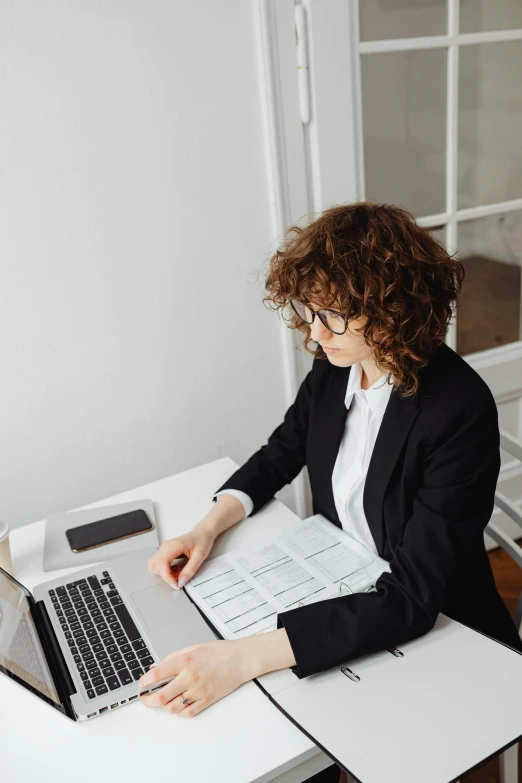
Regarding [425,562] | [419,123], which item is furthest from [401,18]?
[425,562]

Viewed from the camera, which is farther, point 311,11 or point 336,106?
point 336,106

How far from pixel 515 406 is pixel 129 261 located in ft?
4.49

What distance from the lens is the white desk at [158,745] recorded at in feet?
2.81

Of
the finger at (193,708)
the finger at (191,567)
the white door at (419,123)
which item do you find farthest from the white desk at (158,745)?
the white door at (419,123)

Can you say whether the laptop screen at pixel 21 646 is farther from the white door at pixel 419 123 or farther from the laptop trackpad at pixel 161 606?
the white door at pixel 419 123

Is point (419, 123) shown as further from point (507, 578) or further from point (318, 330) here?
point (507, 578)

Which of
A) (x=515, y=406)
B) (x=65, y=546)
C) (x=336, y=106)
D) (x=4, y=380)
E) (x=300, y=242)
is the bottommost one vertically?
(x=515, y=406)

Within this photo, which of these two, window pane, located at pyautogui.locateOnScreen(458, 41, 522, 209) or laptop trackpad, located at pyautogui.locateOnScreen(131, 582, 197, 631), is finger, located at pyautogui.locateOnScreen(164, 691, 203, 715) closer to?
laptop trackpad, located at pyautogui.locateOnScreen(131, 582, 197, 631)

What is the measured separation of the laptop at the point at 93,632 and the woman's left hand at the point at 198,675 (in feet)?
0.07

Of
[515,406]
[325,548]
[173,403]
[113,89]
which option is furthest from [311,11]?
[515,406]

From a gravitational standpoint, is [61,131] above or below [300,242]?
above

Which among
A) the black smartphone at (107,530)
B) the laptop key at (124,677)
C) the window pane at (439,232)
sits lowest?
the black smartphone at (107,530)

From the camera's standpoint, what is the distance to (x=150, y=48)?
4.94 feet

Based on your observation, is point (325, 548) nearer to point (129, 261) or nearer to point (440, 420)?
point (440, 420)
